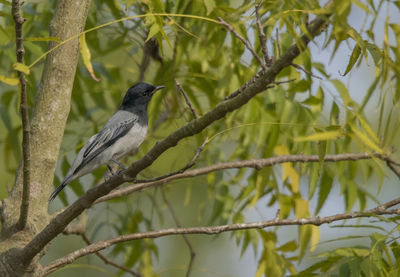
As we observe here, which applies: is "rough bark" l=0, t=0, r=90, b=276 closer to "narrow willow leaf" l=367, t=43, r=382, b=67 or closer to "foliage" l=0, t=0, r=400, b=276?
"foliage" l=0, t=0, r=400, b=276

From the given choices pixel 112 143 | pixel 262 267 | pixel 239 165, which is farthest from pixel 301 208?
pixel 112 143

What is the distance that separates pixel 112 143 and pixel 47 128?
192cm

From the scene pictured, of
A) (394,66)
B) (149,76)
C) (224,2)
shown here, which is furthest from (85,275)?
(394,66)

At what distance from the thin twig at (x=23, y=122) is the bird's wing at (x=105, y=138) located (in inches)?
70.9

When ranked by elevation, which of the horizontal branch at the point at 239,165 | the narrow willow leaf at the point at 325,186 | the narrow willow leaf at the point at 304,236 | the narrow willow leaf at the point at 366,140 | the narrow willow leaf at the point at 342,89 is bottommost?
the narrow willow leaf at the point at 304,236

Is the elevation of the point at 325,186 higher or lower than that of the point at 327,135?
lower

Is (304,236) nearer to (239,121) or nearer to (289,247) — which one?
(289,247)

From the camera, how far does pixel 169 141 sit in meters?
2.75

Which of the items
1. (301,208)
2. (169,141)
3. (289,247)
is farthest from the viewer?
(301,208)

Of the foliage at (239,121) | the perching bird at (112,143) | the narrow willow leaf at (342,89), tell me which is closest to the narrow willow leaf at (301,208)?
the foliage at (239,121)

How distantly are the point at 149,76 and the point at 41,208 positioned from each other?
14.6ft

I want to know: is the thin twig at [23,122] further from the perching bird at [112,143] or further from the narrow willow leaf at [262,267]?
the narrow willow leaf at [262,267]

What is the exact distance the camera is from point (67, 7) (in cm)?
385

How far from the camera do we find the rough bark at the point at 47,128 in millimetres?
3557
